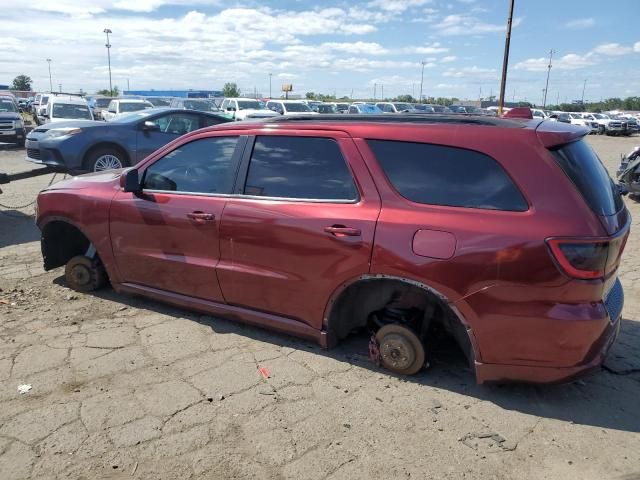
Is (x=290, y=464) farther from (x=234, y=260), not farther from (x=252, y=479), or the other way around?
(x=234, y=260)

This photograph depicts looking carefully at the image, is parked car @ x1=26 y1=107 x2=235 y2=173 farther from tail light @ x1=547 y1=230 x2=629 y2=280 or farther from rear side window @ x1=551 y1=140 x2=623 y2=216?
tail light @ x1=547 y1=230 x2=629 y2=280

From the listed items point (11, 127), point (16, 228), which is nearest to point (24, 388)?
point (16, 228)

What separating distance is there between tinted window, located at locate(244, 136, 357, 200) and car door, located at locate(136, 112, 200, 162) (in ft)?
22.5

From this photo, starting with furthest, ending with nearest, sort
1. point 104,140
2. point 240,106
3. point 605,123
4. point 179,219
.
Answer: point 605,123
point 240,106
point 104,140
point 179,219

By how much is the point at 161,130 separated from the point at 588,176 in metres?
8.87

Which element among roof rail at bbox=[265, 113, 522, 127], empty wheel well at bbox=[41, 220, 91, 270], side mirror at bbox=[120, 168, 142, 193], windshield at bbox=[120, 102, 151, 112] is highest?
roof rail at bbox=[265, 113, 522, 127]

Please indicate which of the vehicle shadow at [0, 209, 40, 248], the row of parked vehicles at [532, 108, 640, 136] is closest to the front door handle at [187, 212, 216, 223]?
the vehicle shadow at [0, 209, 40, 248]

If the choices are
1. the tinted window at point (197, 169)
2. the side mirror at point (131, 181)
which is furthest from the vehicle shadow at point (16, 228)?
the tinted window at point (197, 169)

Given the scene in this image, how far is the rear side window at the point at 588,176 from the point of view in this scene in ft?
9.39

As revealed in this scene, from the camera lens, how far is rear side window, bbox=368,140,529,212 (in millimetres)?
2926

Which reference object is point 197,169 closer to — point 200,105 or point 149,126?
point 149,126

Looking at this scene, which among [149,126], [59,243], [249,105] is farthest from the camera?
[249,105]

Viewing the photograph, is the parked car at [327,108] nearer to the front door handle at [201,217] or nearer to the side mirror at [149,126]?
the side mirror at [149,126]

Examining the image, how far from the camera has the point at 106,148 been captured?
973cm
